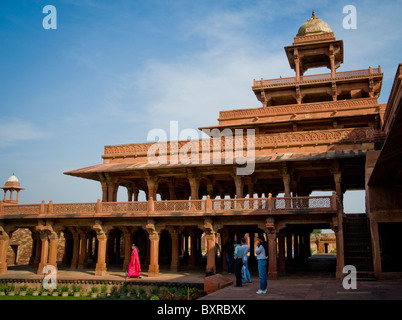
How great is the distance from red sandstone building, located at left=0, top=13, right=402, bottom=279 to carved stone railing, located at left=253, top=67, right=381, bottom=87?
0.08m

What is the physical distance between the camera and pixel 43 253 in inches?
918

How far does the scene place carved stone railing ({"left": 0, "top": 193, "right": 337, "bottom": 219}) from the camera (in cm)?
1830

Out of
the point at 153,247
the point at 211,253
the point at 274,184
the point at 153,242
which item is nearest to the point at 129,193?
the point at 153,242

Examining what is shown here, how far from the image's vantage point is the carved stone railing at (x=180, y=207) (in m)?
18.3

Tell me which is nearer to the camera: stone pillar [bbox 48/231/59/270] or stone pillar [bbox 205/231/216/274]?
stone pillar [bbox 205/231/216/274]

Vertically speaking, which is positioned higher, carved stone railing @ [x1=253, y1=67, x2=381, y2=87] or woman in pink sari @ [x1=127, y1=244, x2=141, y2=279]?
carved stone railing @ [x1=253, y1=67, x2=381, y2=87]

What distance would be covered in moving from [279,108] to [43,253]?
17604 millimetres

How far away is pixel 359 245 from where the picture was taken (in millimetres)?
17531

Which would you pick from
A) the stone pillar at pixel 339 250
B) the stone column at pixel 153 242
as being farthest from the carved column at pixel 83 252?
the stone pillar at pixel 339 250

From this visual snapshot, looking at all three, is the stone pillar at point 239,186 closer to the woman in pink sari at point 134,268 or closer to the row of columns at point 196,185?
the row of columns at point 196,185

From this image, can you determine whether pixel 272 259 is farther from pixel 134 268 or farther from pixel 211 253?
pixel 134 268

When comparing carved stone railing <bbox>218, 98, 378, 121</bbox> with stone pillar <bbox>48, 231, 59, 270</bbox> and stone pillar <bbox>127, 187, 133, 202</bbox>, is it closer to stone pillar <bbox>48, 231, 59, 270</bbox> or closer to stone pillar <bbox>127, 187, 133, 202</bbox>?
stone pillar <bbox>127, 187, 133, 202</bbox>

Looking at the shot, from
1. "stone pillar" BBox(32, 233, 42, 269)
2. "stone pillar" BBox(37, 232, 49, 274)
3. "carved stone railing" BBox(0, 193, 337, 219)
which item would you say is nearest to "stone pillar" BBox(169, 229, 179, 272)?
"carved stone railing" BBox(0, 193, 337, 219)

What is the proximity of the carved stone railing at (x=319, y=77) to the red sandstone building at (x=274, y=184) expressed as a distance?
8cm
